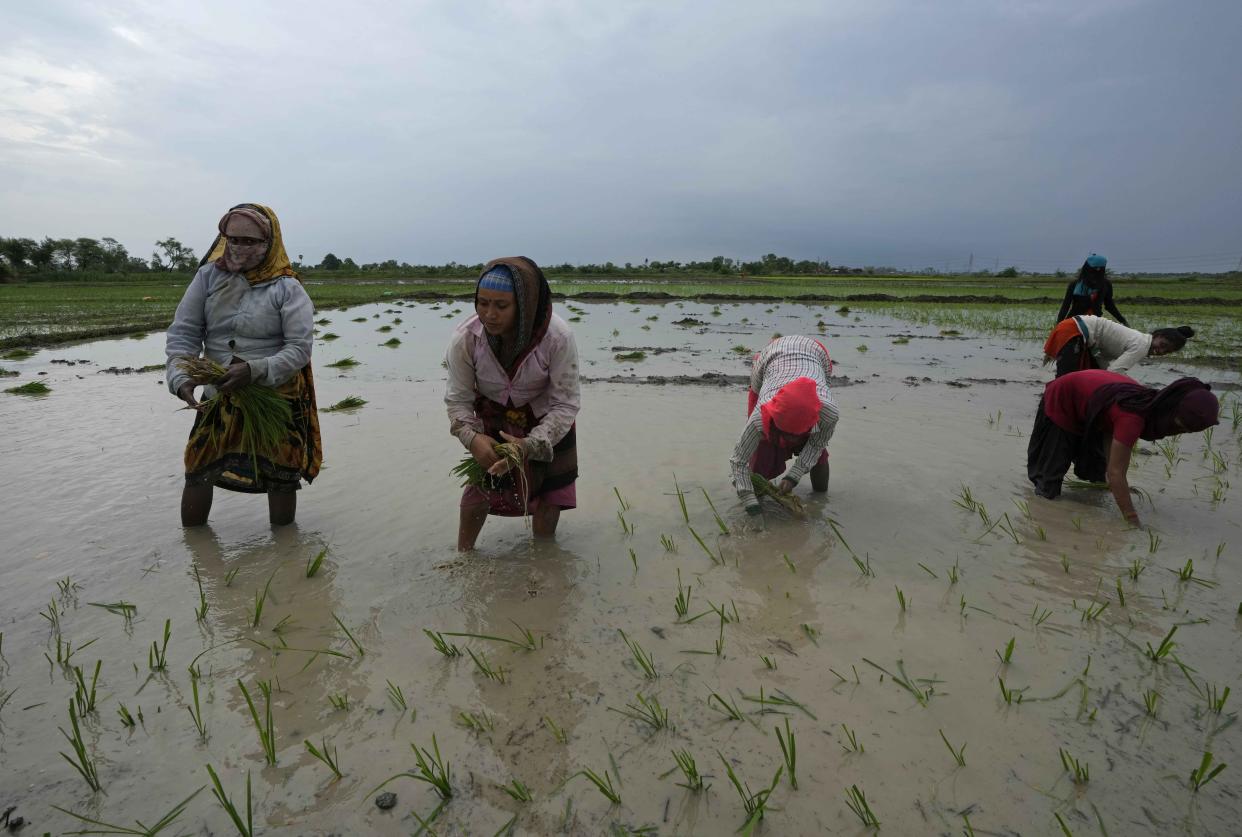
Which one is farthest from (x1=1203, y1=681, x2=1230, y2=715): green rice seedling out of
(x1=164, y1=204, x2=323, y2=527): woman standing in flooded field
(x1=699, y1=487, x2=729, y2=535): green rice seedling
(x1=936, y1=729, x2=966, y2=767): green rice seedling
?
(x1=164, y1=204, x2=323, y2=527): woman standing in flooded field

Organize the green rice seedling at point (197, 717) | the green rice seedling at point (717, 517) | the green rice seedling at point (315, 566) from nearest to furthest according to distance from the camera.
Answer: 1. the green rice seedling at point (197, 717)
2. the green rice seedling at point (315, 566)
3. the green rice seedling at point (717, 517)

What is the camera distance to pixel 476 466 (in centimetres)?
274

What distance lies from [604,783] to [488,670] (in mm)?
590

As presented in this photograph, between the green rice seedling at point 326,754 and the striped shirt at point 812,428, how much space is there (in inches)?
87.1

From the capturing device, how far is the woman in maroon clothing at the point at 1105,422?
10.0ft

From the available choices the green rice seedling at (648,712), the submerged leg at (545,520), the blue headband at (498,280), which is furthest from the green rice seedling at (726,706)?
the blue headband at (498,280)

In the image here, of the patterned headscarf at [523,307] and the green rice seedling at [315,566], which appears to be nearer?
the patterned headscarf at [523,307]

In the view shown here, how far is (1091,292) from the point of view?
5.00 meters

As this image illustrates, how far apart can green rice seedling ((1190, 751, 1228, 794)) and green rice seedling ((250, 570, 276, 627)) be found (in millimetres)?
2814

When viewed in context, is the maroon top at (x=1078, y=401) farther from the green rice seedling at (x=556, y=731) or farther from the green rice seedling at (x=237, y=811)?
the green rice seedling at (x=237, y=811)

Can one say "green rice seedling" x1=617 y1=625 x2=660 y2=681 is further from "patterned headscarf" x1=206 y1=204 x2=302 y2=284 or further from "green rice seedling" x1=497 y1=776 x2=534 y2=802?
"patterned headscarf" x1=206 y1=204 x2=302 y2=284

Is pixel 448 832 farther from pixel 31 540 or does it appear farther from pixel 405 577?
pixel 31 540


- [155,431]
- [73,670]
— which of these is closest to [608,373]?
[155,431]

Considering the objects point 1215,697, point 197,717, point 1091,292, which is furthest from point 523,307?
point 1091,292
